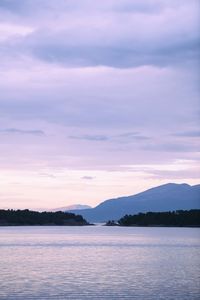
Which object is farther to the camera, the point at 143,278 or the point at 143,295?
the point at 143,278

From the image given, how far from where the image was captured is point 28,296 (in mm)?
42469

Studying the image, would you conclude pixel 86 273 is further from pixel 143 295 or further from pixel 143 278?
pixel 143 295

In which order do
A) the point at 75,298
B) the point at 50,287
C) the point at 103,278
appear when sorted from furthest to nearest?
1. the point at 103,278
2. the point at 50,287
3. the point at 75,298

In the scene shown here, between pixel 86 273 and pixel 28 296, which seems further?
pixel 86 273

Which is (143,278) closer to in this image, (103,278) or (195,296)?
(103,278)

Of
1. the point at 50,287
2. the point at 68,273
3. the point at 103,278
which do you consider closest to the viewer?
the point at 50,287

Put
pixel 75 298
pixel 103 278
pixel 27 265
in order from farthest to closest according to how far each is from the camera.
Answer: pixel 27 265
pixel 103 278
pixel 75 298

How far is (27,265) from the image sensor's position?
68.3 metres

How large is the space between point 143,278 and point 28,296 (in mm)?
15929

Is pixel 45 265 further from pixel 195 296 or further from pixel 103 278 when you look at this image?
pixel 195 296

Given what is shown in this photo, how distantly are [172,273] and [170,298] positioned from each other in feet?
60.9

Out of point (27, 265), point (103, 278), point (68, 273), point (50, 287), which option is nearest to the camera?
point (50, 287)

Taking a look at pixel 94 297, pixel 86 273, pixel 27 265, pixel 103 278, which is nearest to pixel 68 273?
pixel 86 273

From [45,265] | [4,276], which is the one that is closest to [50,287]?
[4,276]
